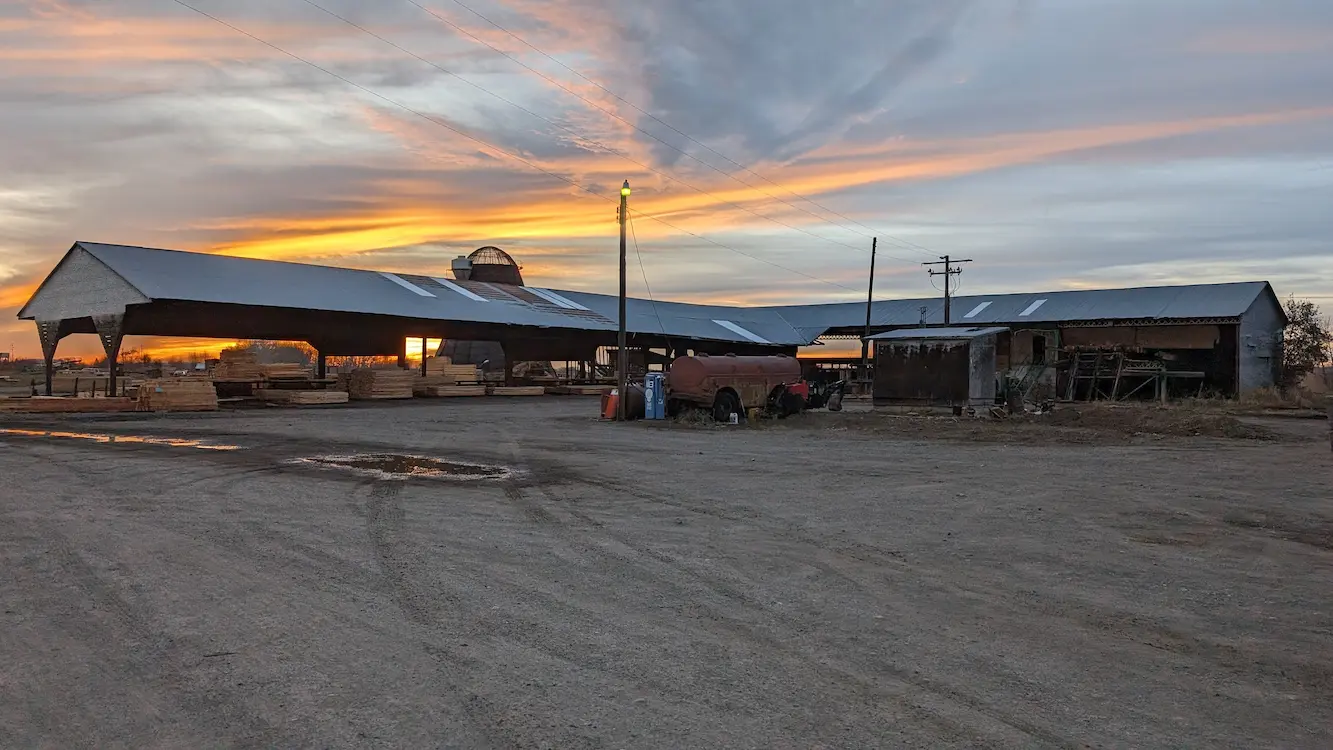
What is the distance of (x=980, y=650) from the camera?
204 inches

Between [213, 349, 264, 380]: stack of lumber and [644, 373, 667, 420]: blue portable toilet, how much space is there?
707 inches

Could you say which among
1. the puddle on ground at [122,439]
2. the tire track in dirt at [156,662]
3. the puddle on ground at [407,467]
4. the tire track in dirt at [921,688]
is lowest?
the tire track in dirt at [921,688]

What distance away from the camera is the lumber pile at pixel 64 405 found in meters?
25.6

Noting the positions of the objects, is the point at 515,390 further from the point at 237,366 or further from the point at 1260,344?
the point at 1260,344

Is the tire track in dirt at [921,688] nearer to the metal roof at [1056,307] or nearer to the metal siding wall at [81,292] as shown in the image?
the metal siding wall at [81,292]

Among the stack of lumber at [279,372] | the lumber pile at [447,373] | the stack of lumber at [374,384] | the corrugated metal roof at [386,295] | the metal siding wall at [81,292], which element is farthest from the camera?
the lumber pile at [447,373]

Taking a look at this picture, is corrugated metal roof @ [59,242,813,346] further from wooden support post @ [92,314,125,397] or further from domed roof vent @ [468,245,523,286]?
domed roof vent @ [468,245,523,286]

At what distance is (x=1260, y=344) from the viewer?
44000mm

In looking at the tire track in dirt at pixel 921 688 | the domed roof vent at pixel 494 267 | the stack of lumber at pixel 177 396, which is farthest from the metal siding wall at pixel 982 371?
the domed roof vent at pixel 494 267

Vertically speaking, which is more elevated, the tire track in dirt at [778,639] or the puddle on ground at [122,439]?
the puddle on ground at [122,439]

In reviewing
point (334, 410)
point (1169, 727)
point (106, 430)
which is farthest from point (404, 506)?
point (334, 410)

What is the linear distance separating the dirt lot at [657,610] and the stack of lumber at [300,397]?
19959 mm

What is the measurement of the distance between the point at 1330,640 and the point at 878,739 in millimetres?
3736

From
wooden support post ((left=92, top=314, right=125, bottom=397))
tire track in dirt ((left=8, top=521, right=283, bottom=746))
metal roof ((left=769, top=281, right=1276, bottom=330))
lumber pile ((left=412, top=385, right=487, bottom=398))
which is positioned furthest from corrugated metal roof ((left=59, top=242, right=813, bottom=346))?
tire track in dirt ((left=8, top=521, right=283, bottom=746))
